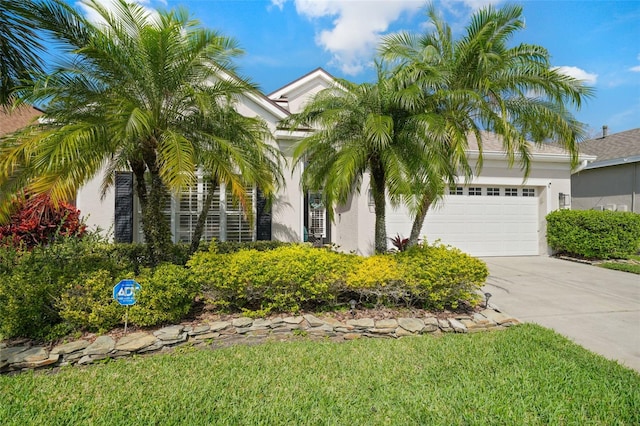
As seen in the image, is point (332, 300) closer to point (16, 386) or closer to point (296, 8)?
point (16, 386)

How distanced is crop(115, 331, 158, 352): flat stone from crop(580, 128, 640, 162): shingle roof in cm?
2021

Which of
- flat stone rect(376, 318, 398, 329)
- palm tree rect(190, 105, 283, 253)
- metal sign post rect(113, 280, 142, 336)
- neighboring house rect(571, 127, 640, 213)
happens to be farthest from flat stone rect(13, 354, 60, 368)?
neighboring house rect(571, 127, 640, 213)

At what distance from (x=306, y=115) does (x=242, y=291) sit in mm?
3872

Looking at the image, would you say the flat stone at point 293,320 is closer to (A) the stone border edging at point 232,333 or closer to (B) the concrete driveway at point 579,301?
(A) the stone border edging at point 232,333

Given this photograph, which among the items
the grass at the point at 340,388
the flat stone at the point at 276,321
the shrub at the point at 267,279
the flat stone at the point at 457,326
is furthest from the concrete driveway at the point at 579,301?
the flat stone at the point at 276,321

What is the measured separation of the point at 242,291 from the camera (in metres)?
5.36

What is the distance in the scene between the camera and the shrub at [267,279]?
5.30 metres

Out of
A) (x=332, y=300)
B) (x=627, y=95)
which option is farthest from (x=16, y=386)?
(x=627, y=95)

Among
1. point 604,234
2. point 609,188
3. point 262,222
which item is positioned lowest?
point 604,234

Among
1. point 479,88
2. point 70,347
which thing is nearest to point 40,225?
point 70,347

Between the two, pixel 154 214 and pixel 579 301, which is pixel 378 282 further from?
pixel 579 301

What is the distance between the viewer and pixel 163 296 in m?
4.87

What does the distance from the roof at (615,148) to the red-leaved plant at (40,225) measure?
2188 centimetres

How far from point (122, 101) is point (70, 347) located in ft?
12.2
